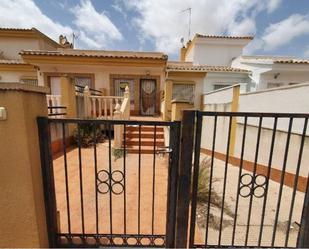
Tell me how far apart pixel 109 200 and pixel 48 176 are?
1265mm

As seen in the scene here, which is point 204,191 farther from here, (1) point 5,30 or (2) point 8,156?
(1) point 5,30

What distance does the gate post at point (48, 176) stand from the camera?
1893 millimetres

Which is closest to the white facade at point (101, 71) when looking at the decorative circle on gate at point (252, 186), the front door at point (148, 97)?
the front door at point (148, 97)

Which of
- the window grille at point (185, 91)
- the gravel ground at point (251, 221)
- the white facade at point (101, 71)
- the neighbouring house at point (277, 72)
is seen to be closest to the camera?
the gravel ground at point (251, 221)

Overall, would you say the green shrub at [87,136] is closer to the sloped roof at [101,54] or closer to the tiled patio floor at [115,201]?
the tiled patio floor at [115,201]

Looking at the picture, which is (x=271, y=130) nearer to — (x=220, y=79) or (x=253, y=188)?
(x=253, y=188)

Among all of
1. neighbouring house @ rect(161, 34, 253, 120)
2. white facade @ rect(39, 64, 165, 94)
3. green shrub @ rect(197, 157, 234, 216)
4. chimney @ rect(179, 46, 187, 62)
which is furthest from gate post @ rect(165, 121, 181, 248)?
chimney @ rect(179, 46, 187, 62)

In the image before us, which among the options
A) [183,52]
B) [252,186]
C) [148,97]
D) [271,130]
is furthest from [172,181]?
[183,52]

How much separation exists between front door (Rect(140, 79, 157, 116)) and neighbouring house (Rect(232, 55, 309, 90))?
20.1 feet

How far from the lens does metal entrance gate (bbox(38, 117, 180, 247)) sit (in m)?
1.99

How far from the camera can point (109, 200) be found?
2.98 m

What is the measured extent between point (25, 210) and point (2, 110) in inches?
41.0

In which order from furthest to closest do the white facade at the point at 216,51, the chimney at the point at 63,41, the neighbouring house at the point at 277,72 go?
the chimney at the point at 63,41 < the white facade at the point at 216,51 < the neighbouring house at the point at 277,72

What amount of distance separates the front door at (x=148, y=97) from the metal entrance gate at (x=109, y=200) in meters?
6.50
